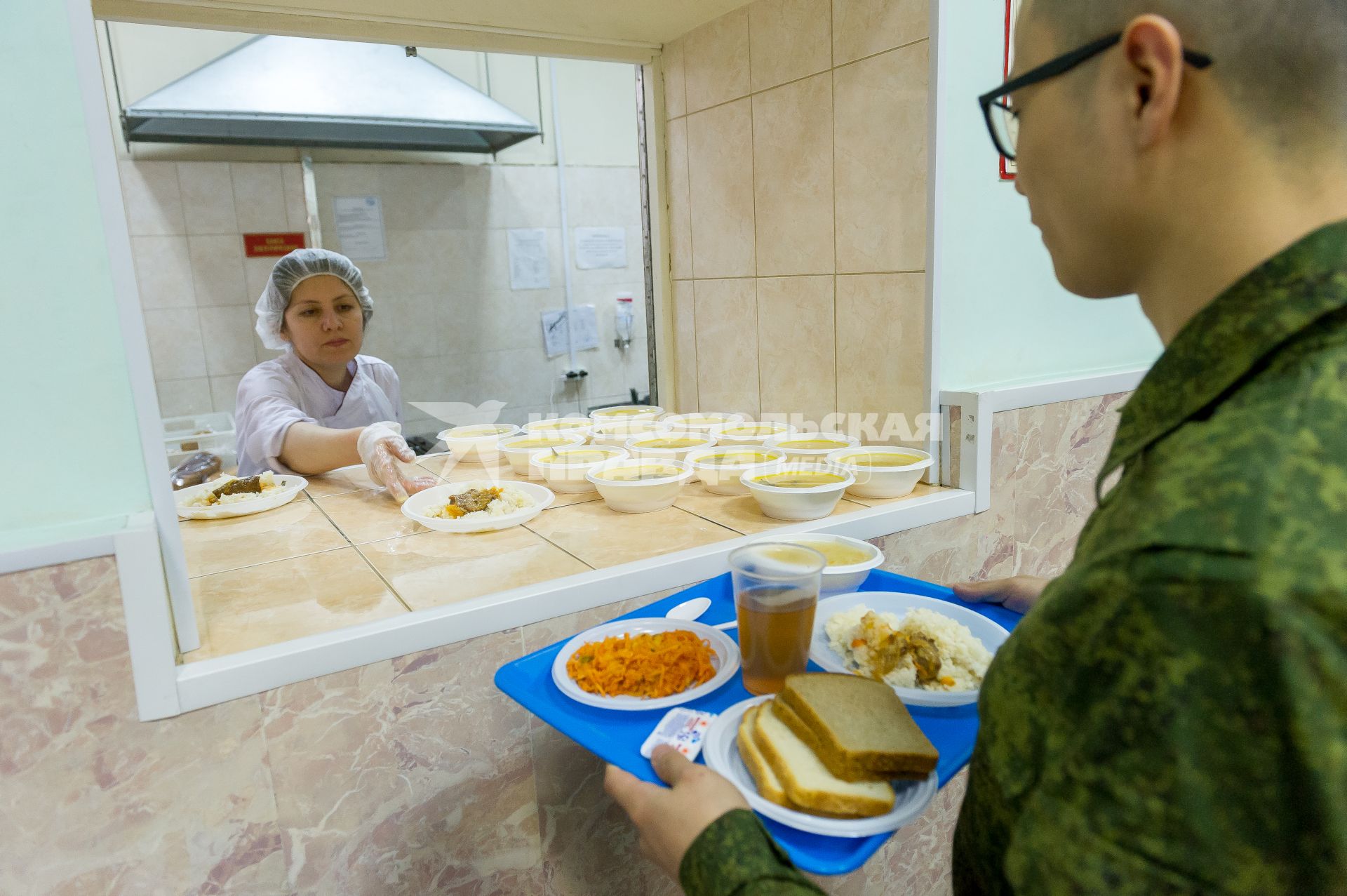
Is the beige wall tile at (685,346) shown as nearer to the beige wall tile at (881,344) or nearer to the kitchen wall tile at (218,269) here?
the beige wall tile at (881,344)

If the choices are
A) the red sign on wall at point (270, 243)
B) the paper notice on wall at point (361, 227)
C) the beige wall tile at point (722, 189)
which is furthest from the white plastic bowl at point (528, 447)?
the paper notice on wall at point (361, 227)

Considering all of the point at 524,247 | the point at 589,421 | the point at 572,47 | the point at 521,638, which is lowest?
the point at 521,638

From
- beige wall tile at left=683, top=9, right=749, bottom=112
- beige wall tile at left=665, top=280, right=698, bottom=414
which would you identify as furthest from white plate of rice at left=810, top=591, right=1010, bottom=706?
beige wall tile at left=683, top=9, right=749, bottom=112

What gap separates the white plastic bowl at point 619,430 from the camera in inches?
81.4

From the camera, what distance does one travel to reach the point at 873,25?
5.60 ft

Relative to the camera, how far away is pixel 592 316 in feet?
16.8

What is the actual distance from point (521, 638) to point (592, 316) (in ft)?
13.4

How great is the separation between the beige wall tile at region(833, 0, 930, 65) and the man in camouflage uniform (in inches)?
42.9

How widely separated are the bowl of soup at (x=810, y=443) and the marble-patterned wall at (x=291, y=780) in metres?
0.61

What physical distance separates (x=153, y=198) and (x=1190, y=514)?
15.0ft

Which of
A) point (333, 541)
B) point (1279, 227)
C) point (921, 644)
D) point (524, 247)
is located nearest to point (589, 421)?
point (333, 541)

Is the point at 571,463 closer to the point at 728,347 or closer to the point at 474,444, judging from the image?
the point at 474,444

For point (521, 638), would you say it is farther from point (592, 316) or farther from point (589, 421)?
point (592, 316)

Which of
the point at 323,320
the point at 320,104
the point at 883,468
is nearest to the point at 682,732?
the point at 883,468
